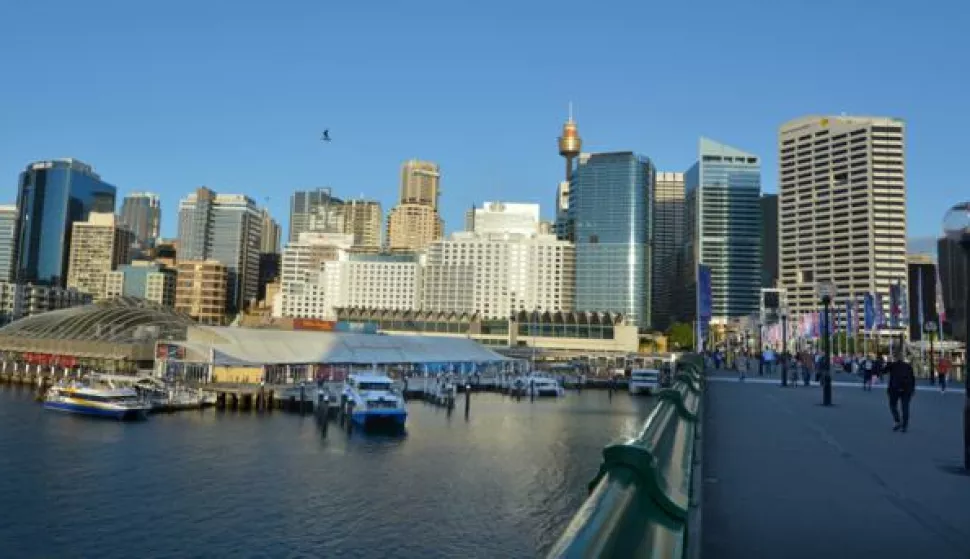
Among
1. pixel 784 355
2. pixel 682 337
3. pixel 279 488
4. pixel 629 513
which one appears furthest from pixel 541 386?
pixel 682 337

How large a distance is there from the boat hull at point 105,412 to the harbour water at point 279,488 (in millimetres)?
1034

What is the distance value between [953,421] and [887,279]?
652 ft

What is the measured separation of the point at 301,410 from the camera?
6288 cm

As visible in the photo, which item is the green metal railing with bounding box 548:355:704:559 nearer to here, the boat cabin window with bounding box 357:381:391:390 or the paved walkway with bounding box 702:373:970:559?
the paved walkway with bounding box 702:373:970:559

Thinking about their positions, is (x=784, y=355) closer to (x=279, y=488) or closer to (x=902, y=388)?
(x=902, y=388)

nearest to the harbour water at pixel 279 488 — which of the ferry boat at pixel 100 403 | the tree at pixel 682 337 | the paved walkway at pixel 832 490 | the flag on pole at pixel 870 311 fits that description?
the ferry boat at pixel 100 403

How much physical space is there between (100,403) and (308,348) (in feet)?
88.5

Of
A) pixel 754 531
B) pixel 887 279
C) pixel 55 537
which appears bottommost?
pixel 55 537

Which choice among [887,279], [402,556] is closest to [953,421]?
[402,556]

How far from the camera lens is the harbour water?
24375 mm

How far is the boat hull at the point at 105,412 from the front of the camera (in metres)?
54.4

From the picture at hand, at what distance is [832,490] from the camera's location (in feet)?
28.3

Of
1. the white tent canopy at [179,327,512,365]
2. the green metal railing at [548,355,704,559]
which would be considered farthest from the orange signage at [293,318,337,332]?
the green metal railing at [548,355,704,559]

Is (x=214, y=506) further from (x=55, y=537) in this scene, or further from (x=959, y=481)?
(x=959, y=481)
